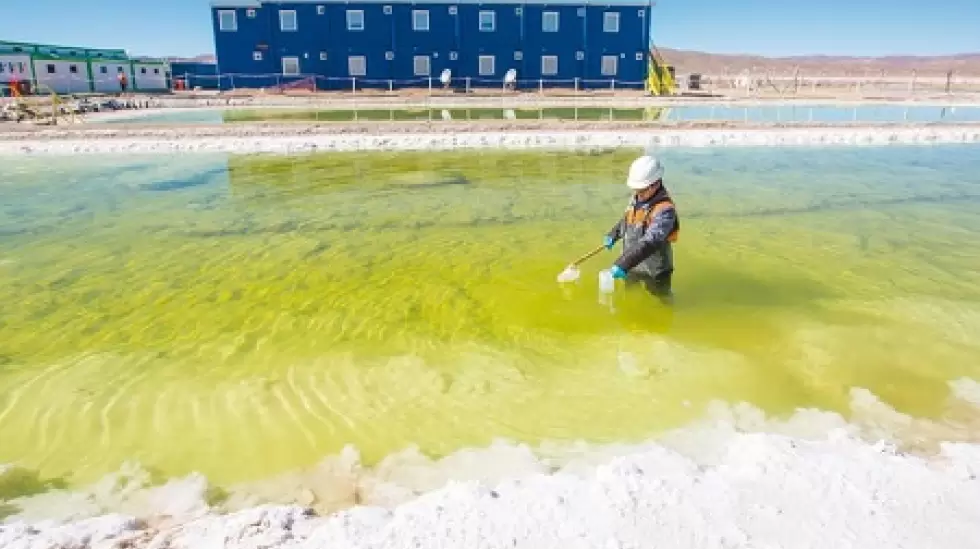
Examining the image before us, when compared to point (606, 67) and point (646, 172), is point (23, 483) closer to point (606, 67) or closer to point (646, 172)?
point (646, 172)

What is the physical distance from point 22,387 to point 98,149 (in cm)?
1803

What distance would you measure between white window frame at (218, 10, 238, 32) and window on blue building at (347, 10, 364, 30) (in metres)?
8.15

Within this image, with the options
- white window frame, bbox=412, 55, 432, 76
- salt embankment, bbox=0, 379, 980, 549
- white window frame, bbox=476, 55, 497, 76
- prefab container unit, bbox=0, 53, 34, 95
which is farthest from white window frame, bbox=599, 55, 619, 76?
salt embankment, bbox=0, 379, 980, 549

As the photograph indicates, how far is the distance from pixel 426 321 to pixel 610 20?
46247mm

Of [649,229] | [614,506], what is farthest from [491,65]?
[614,506]

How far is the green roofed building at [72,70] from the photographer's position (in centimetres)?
4291

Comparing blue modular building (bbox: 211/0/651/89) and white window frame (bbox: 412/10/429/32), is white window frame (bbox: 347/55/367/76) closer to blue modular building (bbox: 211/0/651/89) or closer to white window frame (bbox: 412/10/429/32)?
blue modular building (bbox: 211/0/651/89)

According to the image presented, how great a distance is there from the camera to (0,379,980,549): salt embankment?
11.1ft

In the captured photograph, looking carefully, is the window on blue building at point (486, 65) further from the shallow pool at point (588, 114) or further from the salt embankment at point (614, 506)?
the salt embankment at point (614, 506)

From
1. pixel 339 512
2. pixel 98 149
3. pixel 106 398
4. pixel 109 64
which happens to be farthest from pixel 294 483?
pixel 109 64

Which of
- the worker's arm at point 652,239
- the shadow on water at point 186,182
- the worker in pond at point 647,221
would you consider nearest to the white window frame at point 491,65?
Result: the shadow on water at point 186,182

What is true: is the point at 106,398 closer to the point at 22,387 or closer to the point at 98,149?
the point at 22,387

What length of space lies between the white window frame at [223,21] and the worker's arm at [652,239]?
48.4 meters

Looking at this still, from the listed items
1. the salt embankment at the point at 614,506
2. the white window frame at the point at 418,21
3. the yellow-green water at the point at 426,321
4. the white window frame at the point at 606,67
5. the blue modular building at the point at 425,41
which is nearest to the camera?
the salt embankment at the point at 614,506
